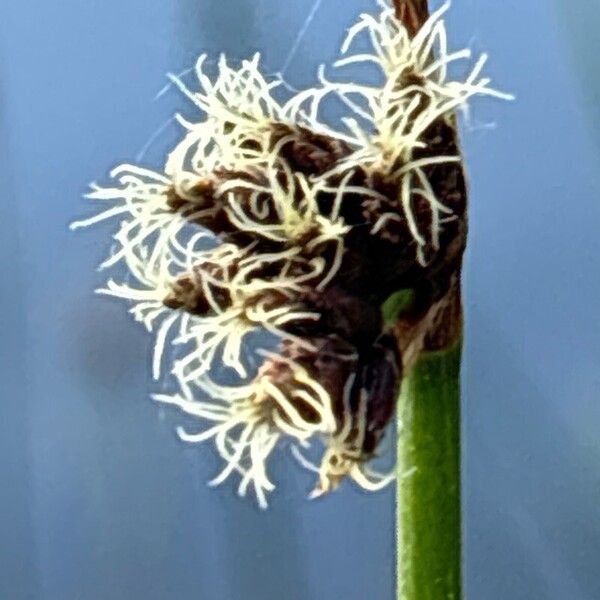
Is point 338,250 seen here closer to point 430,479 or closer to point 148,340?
point 430,479

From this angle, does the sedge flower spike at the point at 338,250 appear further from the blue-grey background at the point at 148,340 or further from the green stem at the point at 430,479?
the blue-grey background at the point at 148,340

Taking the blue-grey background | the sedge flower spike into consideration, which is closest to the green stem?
the sedge flower spike

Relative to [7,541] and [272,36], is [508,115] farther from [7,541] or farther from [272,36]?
[7,541]

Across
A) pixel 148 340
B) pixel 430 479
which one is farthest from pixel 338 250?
pixel 148 340

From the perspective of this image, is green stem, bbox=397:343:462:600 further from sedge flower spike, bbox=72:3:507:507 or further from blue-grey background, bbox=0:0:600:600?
blue-grey background, bbox=0:0:600:600

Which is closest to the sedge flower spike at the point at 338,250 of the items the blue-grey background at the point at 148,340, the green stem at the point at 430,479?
the green stem at the point at 430,479
